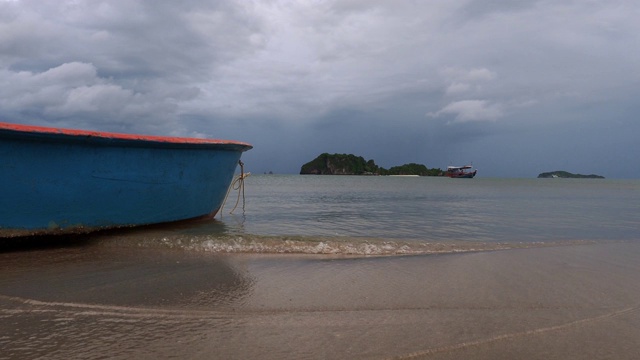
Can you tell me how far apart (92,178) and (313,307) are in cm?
408

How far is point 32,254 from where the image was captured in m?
4.96

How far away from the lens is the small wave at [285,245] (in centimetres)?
563

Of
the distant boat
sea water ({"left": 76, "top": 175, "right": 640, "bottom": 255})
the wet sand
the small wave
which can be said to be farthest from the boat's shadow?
the distant boat

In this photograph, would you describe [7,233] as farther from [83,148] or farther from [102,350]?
[102,350]

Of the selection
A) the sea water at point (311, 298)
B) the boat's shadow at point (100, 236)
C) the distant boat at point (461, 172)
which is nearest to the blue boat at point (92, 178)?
the boat's shadow at point (100, 236)

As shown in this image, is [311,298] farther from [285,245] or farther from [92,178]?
[92,178]

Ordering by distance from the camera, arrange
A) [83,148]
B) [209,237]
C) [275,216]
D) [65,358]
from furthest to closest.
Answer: [275,216], [209,237], [83,148], [65,358]

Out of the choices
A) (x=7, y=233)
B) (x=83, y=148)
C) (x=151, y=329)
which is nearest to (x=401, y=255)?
(x=151, y=329)

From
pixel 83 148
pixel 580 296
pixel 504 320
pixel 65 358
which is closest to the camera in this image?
pixel 65 358

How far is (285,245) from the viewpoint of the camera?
574 centimetres

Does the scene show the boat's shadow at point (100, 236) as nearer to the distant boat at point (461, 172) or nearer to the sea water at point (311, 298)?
the sea water at point (311, 298)

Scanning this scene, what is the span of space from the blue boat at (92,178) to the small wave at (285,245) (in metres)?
0.54

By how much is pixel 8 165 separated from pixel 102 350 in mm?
3808

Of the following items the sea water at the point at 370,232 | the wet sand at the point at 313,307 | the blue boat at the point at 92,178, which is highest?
the blue boat at the point at 92,178
